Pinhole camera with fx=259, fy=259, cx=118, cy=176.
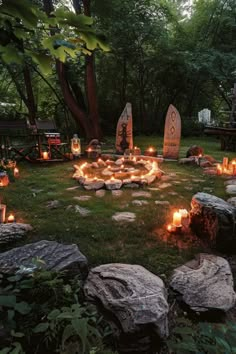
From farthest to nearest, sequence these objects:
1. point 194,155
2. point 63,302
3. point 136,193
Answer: point 194,155, point 136,193, point 63,302

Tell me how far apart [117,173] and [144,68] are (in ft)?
25.7

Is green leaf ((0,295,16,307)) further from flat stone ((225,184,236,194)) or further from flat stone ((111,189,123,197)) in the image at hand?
flat stone ((225,184,236,194))

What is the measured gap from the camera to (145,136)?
12141 millimetres

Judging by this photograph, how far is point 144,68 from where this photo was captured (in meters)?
11.6

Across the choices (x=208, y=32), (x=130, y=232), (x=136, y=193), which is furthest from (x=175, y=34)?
(x=130, y=232)

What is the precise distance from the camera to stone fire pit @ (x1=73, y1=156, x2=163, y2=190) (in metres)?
4.79

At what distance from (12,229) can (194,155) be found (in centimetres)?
522

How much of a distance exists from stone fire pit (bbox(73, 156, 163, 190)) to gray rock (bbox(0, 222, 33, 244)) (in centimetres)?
177

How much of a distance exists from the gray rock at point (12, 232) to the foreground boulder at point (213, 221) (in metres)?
2.04

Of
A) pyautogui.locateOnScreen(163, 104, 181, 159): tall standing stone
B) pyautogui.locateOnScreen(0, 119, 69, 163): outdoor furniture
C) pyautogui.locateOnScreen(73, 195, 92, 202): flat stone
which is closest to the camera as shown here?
pyautogui.locateOnScreen(73, 195, 92, 202): flat stone

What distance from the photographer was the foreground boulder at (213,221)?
2.88 meters

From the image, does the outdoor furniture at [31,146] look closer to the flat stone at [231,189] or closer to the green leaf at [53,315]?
the flat stone at [231,189]

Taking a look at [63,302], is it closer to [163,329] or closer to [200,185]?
[163,329]

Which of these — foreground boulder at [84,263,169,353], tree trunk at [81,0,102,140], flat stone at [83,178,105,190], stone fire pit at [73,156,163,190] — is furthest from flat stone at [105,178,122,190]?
tree trunk at [81,0,102,140]
